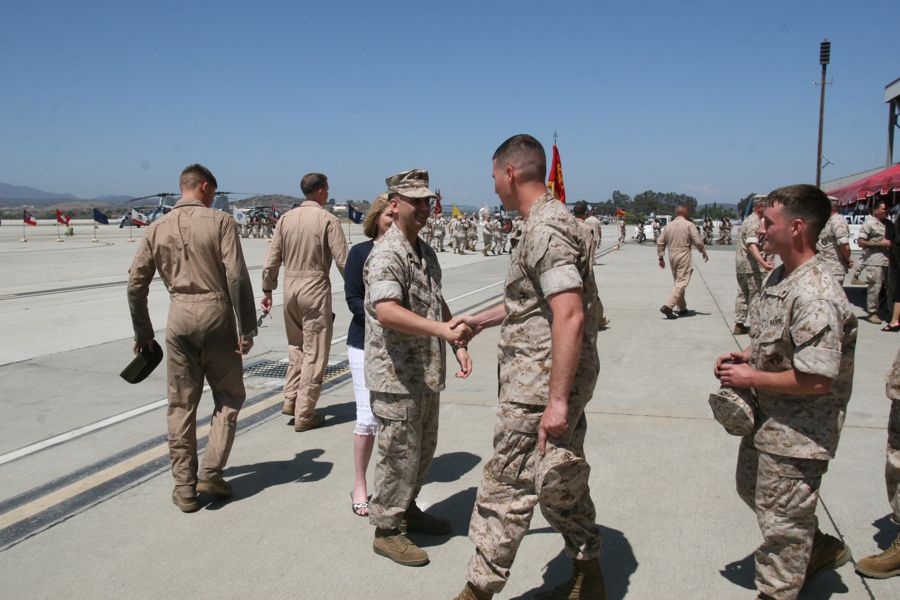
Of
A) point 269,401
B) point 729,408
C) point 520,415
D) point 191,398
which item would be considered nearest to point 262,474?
point 191,398

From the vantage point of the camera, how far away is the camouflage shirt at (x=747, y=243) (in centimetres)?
885

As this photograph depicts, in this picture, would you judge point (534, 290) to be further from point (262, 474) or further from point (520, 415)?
point (262, 474)

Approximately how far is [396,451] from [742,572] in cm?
176

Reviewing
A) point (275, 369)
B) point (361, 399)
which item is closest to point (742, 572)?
point (361, 399)

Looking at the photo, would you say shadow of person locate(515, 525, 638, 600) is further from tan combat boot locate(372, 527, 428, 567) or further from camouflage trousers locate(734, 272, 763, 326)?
camouflage trousers locate(734, 272, 763, 326)

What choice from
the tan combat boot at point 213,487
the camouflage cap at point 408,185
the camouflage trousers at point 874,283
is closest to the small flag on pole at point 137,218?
the camouflage trousers at point 874,283

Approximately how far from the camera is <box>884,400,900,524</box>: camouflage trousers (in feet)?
10.1

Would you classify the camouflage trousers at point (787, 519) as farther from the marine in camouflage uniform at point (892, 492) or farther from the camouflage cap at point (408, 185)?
the camouflage cap at point (408, 185)

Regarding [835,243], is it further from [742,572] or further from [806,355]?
[806,355]

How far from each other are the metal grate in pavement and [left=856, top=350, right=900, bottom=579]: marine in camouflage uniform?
4.92 m

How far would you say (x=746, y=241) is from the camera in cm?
887

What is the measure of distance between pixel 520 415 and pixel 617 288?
12415mm

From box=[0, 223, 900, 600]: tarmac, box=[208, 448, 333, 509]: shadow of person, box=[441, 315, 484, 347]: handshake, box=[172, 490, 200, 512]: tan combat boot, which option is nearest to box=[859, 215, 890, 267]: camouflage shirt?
box=[0, 223, 900, 600]: tarmac

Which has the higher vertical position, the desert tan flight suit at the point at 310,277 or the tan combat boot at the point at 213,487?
the desert tan flight suit at the point at 310,277
